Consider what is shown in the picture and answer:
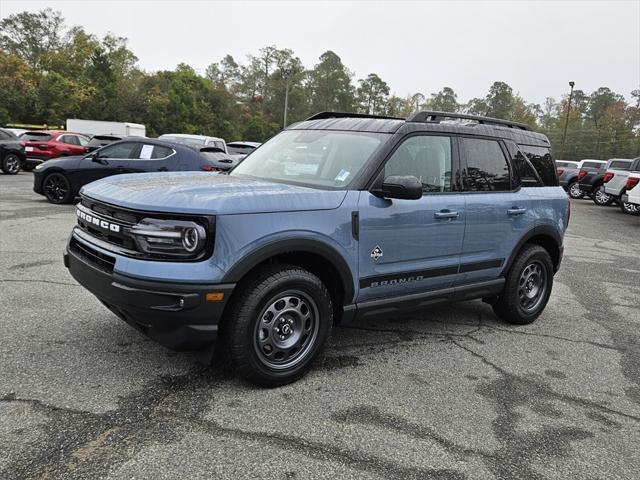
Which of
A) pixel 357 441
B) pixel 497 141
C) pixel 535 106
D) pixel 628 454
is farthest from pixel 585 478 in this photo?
pixel 535 106

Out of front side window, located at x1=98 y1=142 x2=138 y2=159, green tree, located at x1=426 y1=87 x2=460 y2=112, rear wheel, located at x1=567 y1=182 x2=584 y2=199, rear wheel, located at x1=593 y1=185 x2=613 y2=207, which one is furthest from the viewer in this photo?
green tree, located at x1=426 y1=87 x2=460 y2=112

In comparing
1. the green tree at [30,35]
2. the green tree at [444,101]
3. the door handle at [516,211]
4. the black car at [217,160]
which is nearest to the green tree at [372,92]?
the green tree at [444,101]

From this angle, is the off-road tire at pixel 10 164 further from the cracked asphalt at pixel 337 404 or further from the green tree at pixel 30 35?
the green tree at pixel 30 35

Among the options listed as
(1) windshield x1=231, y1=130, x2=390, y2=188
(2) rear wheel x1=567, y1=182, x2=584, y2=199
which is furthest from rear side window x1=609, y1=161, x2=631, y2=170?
(1) windshield x1=231, y1=130, x2=390, y2=188

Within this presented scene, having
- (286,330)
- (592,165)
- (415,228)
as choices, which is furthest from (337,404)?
(592,165)

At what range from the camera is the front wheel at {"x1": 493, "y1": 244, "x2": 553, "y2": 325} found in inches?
194

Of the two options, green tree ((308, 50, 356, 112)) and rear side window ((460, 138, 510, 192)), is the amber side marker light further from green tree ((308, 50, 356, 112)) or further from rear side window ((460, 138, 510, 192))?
green tree ((308, 50, 356, 112))

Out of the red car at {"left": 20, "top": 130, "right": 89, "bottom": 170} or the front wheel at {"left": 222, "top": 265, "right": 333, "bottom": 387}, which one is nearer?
the front wheel at {"left": 222, "top": 265, "right": 333, "bottom": 387}

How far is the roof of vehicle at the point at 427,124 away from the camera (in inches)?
162

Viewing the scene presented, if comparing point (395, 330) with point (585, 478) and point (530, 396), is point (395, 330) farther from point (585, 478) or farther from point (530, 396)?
point (585, 478)

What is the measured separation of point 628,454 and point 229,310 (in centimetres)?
244

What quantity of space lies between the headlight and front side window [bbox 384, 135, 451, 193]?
60.2 inches

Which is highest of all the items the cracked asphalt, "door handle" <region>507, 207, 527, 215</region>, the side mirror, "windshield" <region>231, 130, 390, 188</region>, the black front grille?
"windshield" <region>231, 130, 390, 188</region>

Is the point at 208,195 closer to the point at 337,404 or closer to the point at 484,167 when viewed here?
the point at 337,404
